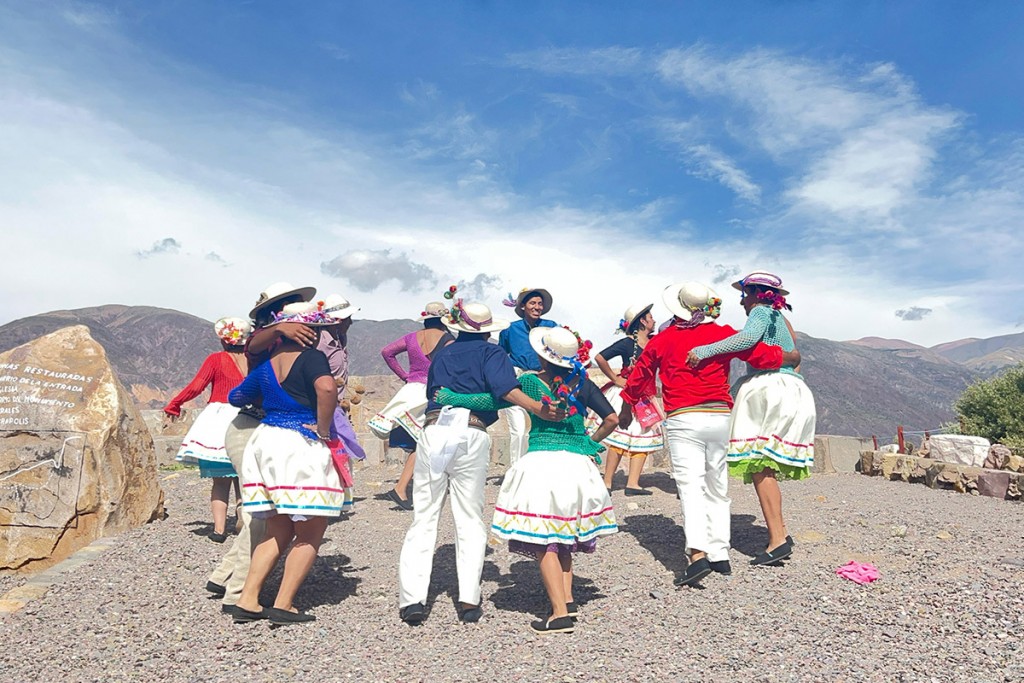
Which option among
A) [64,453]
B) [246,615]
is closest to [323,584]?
[246,615]

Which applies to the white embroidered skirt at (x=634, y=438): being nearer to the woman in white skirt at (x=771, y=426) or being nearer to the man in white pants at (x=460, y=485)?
the woman in white skirt at (x=771, y=426)

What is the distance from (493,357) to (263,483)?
143cm

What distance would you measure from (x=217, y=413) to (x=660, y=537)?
3.65 meters

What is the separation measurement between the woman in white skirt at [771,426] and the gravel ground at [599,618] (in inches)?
17.6

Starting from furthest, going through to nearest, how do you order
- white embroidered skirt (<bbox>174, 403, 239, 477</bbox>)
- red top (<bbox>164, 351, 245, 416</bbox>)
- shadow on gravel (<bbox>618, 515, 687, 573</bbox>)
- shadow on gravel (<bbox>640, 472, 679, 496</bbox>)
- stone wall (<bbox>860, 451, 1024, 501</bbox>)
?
shadow on gravel (<bbox>640, 472, 679, 496</bbox>) < stone wall (<bbox>860, 451, 1024, 501</bbox>) < red top (<bbox>164, 351, 245, 416</bbox>) < white embroidered skirt (<bbox>174, 403, 239, 477</bbox>) < shadow on gravel (<bbox>618, 515, 687, 573</bbox>)

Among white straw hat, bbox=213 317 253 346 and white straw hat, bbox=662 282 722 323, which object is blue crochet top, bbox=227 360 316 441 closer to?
white straw hat, bbox=213 317 253 346

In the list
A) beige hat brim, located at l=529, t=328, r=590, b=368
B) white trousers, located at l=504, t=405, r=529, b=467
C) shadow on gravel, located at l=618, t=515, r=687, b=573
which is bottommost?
shadow on gravel, located at l=618, t=515, r=687, b=573

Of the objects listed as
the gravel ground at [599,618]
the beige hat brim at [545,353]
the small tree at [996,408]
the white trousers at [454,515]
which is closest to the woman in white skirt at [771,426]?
the gravel ground at [599,618]

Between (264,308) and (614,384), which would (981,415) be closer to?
(614,384)

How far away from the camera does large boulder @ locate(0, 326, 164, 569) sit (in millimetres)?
5617

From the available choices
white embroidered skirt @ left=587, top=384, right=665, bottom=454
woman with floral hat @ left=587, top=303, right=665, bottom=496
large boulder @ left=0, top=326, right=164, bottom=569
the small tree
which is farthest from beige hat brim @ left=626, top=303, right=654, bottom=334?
the small tree

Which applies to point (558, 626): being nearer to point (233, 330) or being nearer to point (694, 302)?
point (694, 302)

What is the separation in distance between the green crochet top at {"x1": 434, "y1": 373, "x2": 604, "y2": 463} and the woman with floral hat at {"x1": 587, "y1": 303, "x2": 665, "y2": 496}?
2.27 m

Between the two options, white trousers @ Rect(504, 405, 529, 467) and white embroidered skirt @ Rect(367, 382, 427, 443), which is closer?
white embroidered skirt @ Rect(367, 382, 427, 443)
